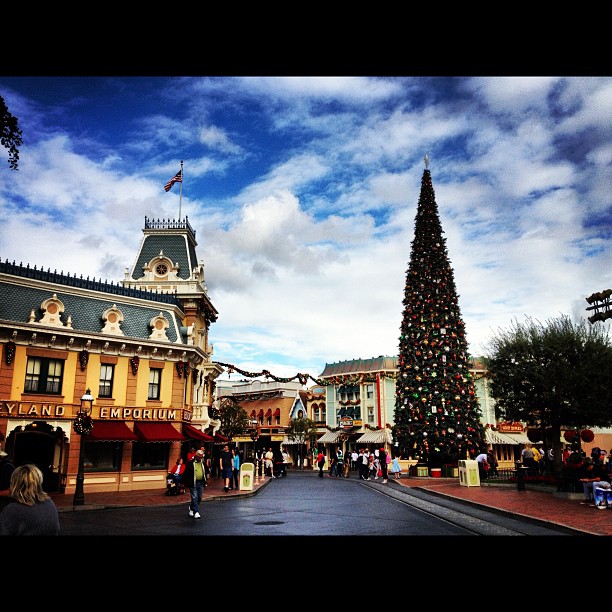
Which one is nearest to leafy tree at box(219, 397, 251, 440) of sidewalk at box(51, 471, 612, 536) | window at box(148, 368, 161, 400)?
window at box(148, 368, 161, 400)

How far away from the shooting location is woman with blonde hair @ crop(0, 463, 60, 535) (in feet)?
15.0

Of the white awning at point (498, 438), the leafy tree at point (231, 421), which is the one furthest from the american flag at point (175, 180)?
the white awning at point (498, 438)

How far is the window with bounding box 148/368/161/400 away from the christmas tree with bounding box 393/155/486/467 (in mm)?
14143

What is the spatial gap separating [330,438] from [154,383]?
30998mm

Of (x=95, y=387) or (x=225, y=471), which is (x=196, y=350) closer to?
(x=95, y=387)

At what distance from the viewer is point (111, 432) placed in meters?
24.3

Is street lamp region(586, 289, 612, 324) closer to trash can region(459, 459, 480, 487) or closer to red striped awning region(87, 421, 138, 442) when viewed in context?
trash can region(459, 459, 480, 487)

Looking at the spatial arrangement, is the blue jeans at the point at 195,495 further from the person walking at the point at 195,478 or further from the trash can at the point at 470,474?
the trash can at the point at 470,474

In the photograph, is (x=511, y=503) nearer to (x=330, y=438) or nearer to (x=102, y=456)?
(x=102, y=456)

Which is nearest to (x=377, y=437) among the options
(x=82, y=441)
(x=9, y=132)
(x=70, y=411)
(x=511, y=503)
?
→ (x=70, y=411)

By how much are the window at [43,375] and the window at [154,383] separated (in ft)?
14.0

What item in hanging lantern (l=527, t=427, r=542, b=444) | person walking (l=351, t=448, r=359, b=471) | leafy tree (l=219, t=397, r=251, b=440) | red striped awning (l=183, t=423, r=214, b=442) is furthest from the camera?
leafy tree (l=219, t=397, r=251, b=440)
